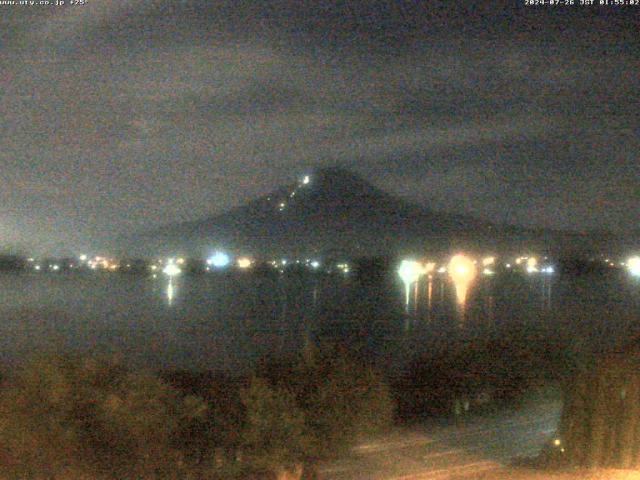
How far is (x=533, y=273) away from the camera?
12700 cm

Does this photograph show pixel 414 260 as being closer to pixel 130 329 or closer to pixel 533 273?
pixel 533 273

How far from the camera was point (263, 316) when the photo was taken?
5934cm

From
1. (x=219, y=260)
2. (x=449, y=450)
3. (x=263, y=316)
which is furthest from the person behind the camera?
(x=219, y=260)

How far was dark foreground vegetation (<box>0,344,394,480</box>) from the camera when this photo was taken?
327 inches

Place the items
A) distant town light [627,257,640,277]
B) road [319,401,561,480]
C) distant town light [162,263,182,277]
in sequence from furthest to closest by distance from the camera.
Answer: distant town light [162,263,182,277]
distant town light [627,257,640,277]
road [319,401,561,480]

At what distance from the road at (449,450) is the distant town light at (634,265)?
259 ft

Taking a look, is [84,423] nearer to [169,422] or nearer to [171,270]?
[169,422]

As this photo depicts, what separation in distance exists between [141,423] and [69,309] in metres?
54.4

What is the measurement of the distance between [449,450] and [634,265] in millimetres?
87761

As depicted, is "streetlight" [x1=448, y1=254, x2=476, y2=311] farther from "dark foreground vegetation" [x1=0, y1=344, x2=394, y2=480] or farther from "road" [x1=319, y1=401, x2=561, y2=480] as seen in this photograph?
"dark foreground vegetation" [x1=0, y1=344, x2=394, y2=480]

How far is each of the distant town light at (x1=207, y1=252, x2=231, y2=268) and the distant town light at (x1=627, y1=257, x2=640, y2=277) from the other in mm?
56234

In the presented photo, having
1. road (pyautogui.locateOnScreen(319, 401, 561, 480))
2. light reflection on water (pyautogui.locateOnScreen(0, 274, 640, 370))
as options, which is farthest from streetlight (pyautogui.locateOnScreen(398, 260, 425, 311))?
road (pyautogui.locateOnScreen(319, 401, 561, 480))

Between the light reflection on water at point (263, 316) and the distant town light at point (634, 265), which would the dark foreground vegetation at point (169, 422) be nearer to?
the light reflection on water at point (263, 316)

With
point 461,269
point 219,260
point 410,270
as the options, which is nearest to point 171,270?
point 219,260
